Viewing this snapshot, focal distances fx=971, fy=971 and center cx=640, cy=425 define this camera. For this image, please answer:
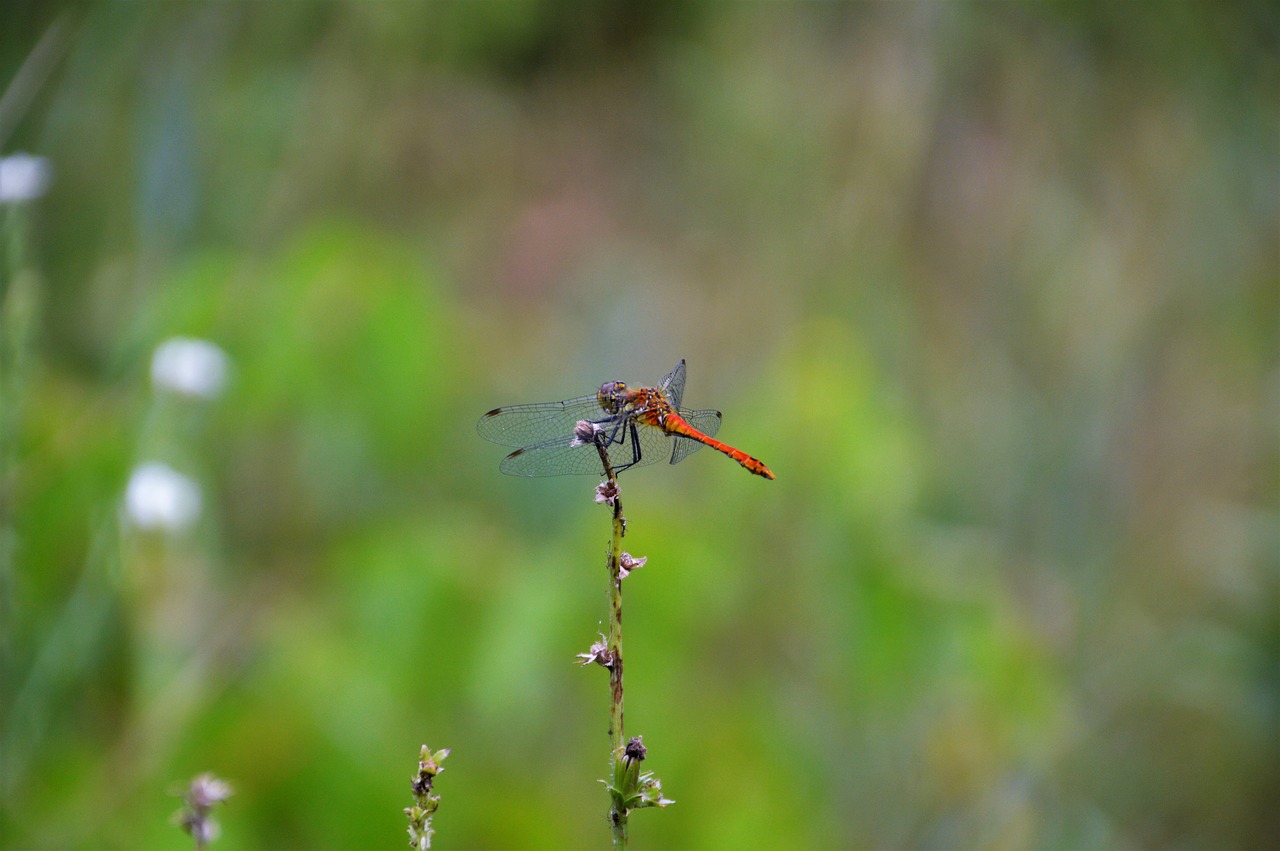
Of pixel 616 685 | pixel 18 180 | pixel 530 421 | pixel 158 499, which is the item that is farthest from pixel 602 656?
pixel 158 499

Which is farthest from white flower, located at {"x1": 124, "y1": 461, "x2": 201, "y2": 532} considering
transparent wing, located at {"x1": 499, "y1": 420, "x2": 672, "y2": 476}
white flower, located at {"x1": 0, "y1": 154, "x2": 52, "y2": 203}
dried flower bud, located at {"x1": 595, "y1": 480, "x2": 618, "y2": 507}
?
dried flower bud, located at {"x1": 595, "y1": 480, "x2": 618, "y2": 507}

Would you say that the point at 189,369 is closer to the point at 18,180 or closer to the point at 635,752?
the point at 18,180

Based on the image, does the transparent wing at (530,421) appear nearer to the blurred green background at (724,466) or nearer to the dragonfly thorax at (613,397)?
the dragonfly thorax at (613,397)

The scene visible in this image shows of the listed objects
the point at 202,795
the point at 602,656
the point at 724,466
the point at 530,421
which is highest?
the point at 724,466

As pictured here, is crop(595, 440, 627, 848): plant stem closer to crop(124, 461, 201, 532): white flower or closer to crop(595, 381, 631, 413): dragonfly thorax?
crop(595, 381, 631, 413): dragonfly thorax

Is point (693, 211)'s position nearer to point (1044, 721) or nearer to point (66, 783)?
point (1044, 721)
